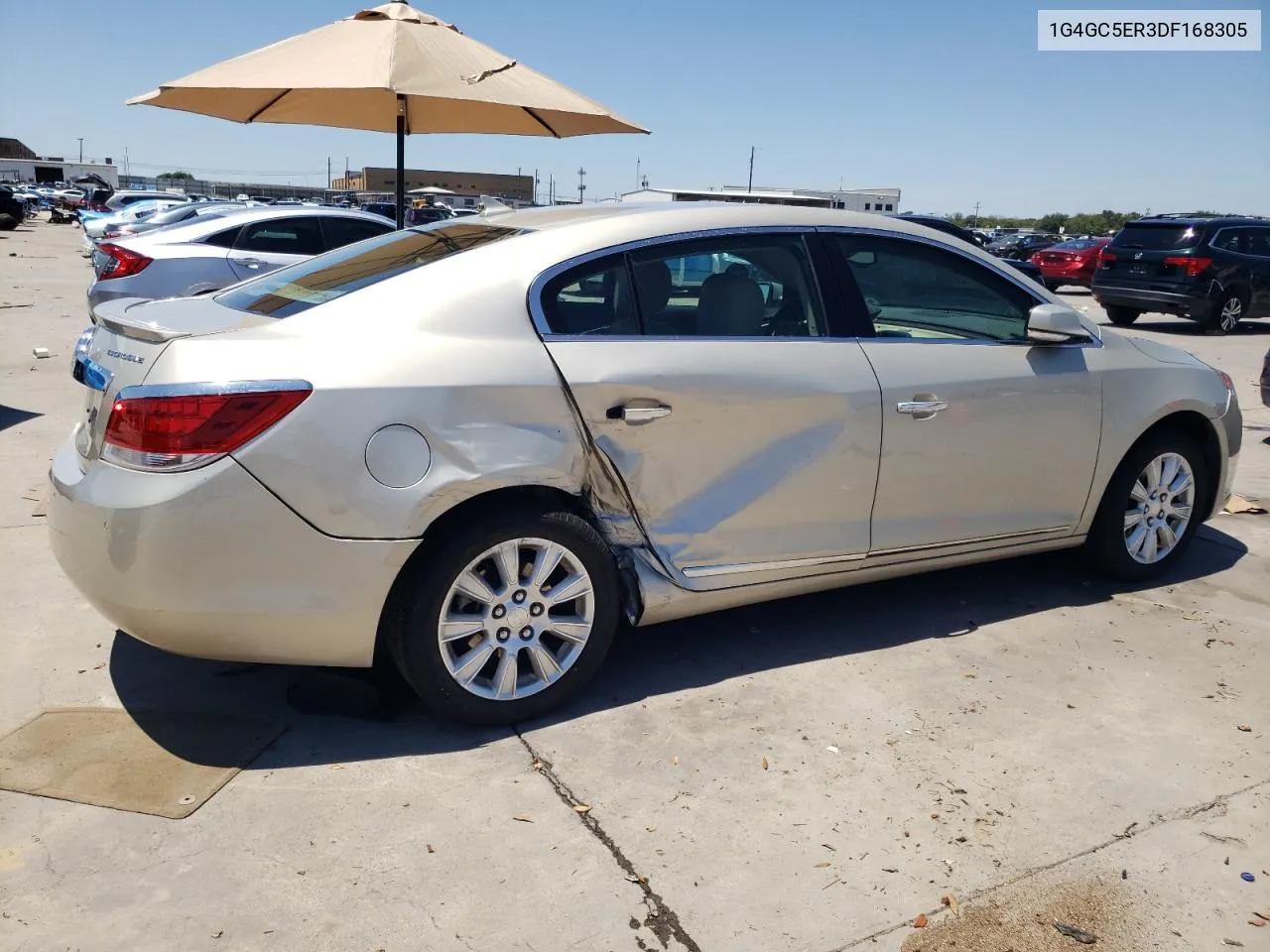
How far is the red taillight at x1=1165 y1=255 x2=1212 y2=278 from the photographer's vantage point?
15992 mm

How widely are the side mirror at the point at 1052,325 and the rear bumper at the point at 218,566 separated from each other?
2.56 metres

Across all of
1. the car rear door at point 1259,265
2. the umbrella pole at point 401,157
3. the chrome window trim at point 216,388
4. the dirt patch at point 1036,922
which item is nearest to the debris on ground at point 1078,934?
the dirt patch at point 1036,922

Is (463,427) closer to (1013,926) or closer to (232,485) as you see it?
(232,485)

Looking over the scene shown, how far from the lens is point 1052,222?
9731 cm

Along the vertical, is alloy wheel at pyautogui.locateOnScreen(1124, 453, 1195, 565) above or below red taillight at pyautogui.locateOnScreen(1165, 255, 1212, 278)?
below

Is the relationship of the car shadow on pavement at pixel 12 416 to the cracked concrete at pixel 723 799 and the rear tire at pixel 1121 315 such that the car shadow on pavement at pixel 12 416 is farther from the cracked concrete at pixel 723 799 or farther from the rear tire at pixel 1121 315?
the rear tire at pixel 1121 315

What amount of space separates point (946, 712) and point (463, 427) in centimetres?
187

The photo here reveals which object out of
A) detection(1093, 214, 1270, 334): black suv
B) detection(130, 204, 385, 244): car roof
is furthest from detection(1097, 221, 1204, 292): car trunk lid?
detection(130, 204, 385, 244): car roof

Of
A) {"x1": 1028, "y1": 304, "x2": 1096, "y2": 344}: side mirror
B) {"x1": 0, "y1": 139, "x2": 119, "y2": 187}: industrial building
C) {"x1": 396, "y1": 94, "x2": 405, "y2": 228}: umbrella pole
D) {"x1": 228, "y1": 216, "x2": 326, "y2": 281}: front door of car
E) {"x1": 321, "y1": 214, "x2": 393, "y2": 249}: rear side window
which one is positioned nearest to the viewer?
{"x1": 1028, "y1": 304, "x2": 1096, "y2": 344}: side mirror

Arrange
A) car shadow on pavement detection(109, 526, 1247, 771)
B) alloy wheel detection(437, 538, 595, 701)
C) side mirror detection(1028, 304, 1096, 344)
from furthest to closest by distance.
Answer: side mirror detection(1028, 304, 1096, 344) < car shadow on pavement detection(109, 526, 1247, 771) < alloy wheel detection(437, 538, 595, 701)

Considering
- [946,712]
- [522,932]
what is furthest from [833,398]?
[522,932]

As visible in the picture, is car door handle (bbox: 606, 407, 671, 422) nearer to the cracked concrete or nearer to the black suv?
the cracked concrete

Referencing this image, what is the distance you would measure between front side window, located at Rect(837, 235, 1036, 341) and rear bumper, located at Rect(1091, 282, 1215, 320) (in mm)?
13375

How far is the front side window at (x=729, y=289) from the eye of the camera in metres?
3.64
